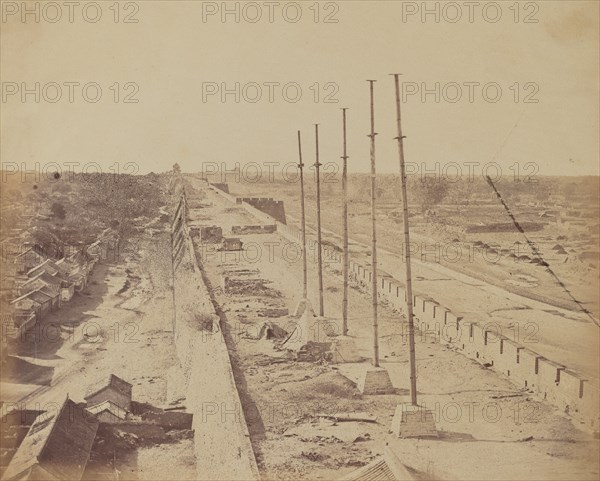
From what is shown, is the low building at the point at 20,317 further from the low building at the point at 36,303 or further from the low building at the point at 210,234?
the low building at the point at 210,234

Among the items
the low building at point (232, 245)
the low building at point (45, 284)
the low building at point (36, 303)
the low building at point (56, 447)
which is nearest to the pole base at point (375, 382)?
the low building at point (56, 447)

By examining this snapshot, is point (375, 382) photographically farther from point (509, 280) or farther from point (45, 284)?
point (509, 280)

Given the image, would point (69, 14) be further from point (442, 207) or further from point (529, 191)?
point (529, 191)

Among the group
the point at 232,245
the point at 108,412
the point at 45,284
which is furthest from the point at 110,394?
the point at 232,245

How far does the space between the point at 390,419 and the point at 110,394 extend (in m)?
5.83

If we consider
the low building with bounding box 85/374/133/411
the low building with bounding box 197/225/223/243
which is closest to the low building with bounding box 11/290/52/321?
the low building with bounding box 85/374/133/411

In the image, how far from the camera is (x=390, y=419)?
13.5 meters

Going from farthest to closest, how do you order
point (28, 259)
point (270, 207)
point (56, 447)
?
point (270, 207)
point (28, 259)
point (56, 447)

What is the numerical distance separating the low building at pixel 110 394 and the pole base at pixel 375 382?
505 centimetres

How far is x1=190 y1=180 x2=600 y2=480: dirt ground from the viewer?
11758 millimetres

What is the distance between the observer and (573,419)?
1330cm

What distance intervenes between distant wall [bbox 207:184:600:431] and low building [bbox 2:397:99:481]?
905cm

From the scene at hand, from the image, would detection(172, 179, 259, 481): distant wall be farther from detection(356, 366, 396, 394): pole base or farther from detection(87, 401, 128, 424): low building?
detection(356, 366, 396, 394): pole base

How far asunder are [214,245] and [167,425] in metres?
23.3
